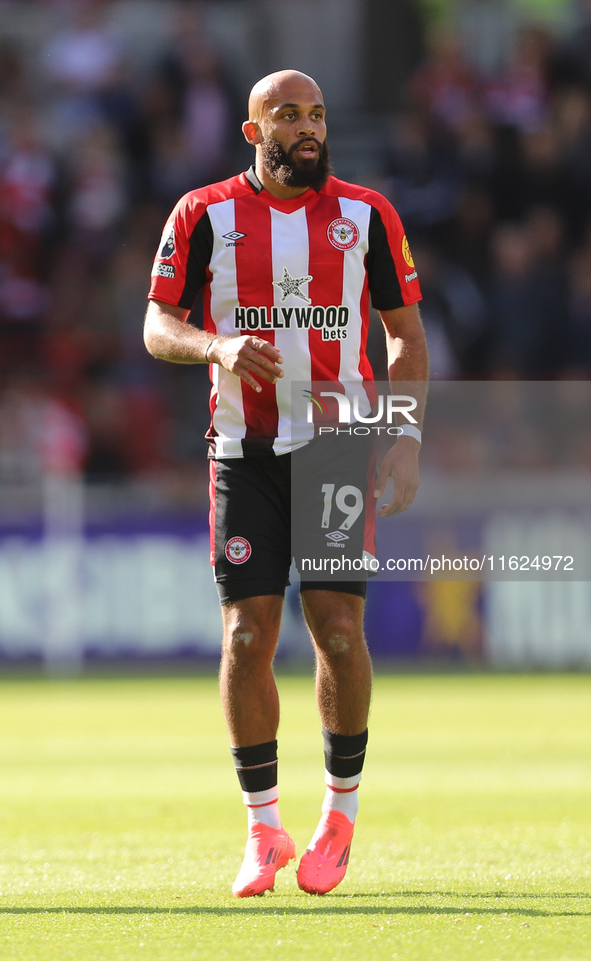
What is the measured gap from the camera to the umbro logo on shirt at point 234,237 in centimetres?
448

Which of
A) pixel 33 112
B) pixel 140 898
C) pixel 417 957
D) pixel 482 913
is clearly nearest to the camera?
pixel 417 957

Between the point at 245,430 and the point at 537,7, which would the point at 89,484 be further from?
the point at 537,7

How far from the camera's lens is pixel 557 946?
3.36 metres

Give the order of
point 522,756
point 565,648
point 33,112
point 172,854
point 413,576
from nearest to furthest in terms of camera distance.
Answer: point 172,854
point 522,756
point 565,648
point 413,576
point 33,112

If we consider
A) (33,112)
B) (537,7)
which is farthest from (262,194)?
(537,7)

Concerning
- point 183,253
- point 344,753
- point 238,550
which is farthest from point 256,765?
point 183,253

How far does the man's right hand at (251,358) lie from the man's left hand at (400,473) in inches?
21.9

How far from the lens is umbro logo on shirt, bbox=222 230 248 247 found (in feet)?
14.7

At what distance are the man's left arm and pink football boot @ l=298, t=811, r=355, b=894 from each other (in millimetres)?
924

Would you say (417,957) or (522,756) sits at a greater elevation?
(417,957)

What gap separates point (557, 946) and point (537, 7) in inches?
988

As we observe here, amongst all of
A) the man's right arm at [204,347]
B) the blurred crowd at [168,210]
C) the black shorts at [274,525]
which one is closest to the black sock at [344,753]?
the black shorts at [274,525]

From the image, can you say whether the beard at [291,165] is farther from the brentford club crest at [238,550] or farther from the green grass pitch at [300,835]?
the green grass pitch at [300,835]

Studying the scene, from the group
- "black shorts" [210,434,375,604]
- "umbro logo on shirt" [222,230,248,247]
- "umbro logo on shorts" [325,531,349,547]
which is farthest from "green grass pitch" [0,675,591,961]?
"umbro logo on shirt" [222,230,248,247]
